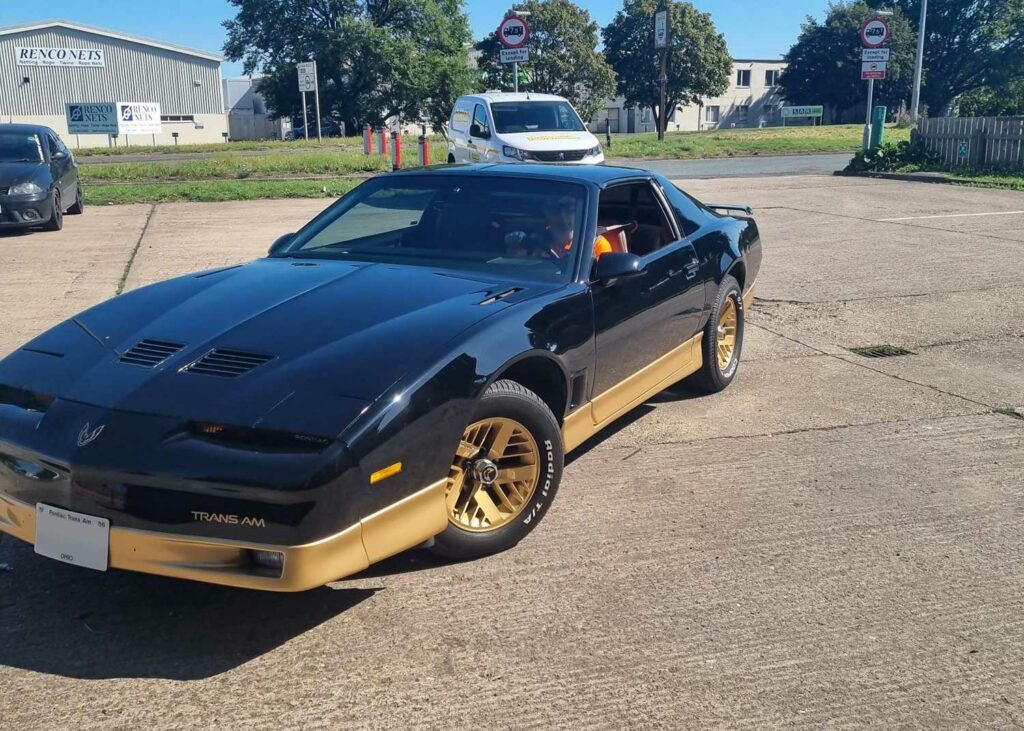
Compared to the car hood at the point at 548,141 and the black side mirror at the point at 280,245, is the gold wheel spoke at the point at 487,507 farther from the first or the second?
the car hood at the point at 548,141

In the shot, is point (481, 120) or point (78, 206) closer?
point (78, 206)

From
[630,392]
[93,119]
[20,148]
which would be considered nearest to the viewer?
[630,392]

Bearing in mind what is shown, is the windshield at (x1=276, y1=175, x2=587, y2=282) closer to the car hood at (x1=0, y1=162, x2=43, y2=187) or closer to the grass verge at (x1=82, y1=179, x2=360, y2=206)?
the car hood at (x1=0, y1=162, x2=43, y2=187)

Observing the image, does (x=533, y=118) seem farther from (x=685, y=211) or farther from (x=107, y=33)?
(x=107, y=33)

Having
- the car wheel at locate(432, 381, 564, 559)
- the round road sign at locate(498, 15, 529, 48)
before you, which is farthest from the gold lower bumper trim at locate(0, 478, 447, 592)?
the round road sign at locate(498, 15, 529, 48)

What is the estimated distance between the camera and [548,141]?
53.7 ft

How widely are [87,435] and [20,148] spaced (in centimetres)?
1192

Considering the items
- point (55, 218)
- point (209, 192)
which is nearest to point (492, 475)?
point (55, 218)


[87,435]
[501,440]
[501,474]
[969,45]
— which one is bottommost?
[501,474]

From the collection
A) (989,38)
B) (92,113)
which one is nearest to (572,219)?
(92,113)

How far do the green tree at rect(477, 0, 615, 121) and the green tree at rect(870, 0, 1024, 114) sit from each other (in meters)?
23.3

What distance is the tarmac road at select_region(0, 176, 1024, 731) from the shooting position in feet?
8.91

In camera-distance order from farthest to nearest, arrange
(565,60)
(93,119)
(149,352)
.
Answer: (565,60), (93,119), (149,352)

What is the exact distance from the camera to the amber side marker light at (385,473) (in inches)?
114
